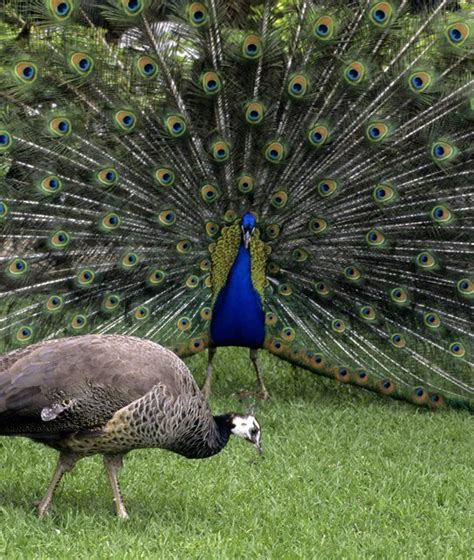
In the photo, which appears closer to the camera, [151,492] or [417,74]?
[151,492]

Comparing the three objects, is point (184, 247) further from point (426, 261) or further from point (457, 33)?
point (457, 33)

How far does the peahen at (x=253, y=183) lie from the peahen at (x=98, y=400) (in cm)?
209

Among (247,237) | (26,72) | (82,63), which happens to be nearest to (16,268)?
(26,72)

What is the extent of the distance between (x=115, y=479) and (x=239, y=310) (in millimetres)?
2261

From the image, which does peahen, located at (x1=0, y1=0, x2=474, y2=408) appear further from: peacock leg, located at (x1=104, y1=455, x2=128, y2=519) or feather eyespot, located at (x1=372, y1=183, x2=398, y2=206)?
peacock leg, located at (x1=104, y1=455, x2=128, y2=519)

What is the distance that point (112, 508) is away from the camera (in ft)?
15.4

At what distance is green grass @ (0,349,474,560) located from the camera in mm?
4246

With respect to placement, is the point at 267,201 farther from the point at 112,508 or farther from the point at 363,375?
the point at 112,508

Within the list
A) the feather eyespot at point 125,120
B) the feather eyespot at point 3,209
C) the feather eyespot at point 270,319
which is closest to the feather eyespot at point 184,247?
the feather eyespot at point 270,319

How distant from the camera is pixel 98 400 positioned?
4.23 meters

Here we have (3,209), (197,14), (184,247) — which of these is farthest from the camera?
(184,247)

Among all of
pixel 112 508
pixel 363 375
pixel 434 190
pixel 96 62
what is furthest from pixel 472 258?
pixel 112 508

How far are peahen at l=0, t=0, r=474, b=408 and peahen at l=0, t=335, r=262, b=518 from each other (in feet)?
6.85

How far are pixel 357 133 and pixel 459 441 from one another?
1.81 m
